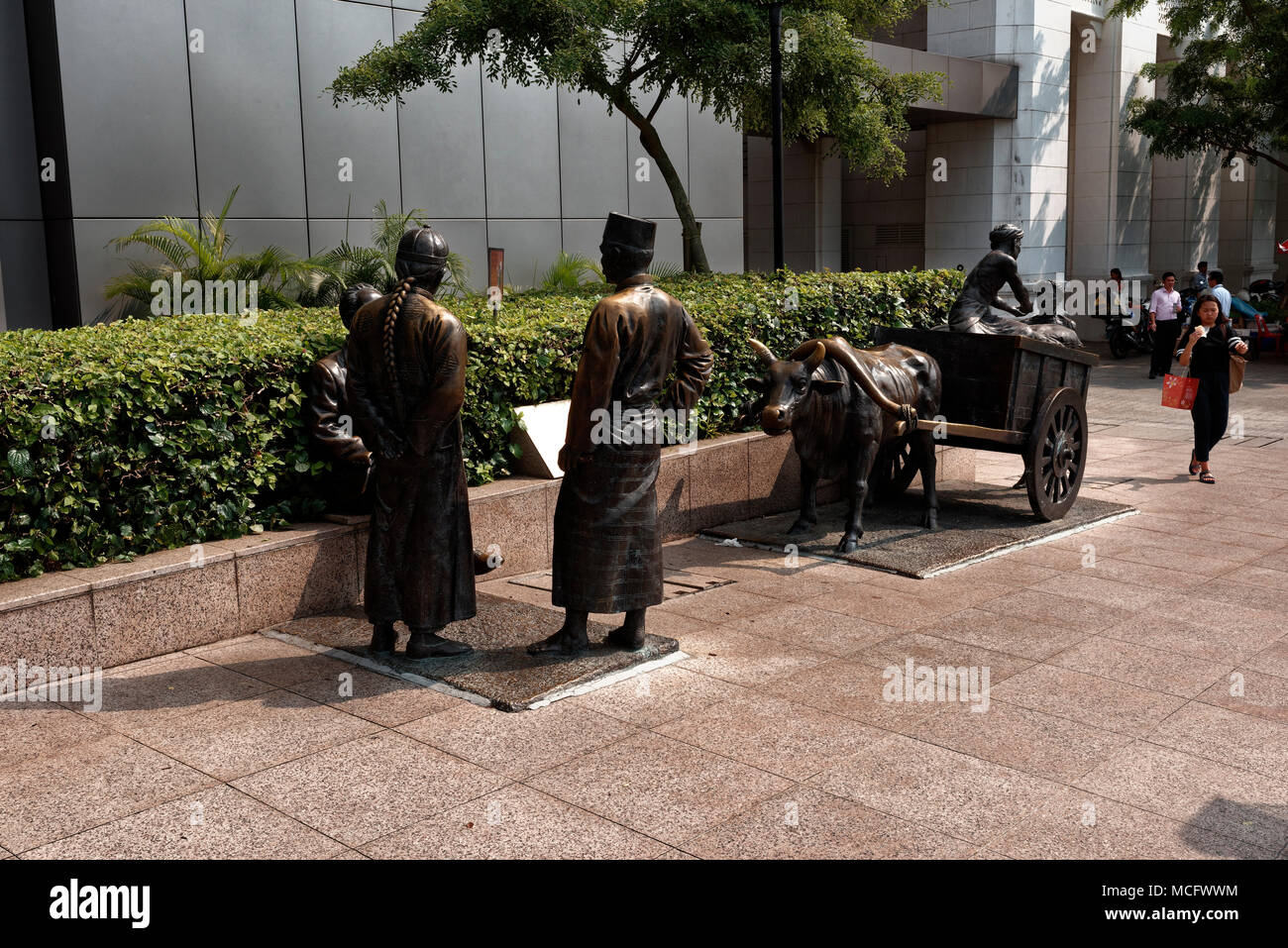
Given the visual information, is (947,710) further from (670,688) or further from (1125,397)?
(1125,397)

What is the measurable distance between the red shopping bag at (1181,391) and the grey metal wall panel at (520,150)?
866cm

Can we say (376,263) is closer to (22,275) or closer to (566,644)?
(22,275)

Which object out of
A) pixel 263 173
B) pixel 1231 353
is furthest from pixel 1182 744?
pixel 263 173

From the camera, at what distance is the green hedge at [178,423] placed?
6.16 metres

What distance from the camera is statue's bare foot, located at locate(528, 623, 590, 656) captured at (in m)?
6.37

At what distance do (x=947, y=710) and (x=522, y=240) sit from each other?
11.9 meters

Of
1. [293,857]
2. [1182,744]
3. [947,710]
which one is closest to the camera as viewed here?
[293,857]

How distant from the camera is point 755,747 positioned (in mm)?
5324

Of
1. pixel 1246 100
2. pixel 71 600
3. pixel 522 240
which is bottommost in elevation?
pixel 71 600

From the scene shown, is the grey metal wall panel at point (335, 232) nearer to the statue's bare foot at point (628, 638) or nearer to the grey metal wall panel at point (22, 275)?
the grey metal wall panel at point (22, 275)

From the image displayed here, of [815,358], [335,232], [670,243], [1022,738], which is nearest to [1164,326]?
[670,243]

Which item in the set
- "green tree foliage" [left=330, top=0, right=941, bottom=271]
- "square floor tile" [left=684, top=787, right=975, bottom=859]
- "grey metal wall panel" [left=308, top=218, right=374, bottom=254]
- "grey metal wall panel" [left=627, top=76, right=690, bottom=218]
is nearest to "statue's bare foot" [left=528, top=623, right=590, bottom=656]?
"square floor tile" [left=684, top=787, right=975, bottom=859]

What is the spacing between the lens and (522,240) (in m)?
16.5

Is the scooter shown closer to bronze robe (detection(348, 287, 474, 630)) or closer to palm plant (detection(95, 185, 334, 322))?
palm plant (detection(95, 185, 334, 322))
